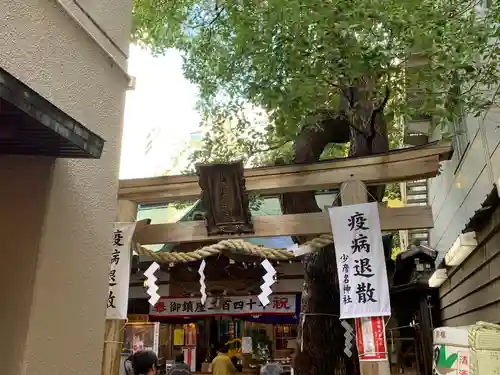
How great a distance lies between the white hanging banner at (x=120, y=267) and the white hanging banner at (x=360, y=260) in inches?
124

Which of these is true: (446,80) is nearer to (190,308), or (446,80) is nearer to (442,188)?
(442,188)

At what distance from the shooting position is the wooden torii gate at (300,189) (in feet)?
21.0

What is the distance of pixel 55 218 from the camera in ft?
10.9

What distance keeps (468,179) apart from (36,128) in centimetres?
702

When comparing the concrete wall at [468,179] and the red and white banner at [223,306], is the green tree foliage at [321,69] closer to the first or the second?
the concrete wall at [468,179]

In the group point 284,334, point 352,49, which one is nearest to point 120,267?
point 352,49

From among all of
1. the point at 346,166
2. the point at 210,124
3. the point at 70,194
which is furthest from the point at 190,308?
the point at 70,194

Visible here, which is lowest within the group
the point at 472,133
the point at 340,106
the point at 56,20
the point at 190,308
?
the point at 190,308

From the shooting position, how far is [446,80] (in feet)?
20.5

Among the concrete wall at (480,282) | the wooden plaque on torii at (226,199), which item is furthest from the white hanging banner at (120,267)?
the concrete wall at (480,282)

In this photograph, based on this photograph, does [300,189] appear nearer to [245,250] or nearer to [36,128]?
[245,250]

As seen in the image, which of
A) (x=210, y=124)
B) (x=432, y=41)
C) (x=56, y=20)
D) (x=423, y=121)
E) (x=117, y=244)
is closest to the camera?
(x=56, y=20)

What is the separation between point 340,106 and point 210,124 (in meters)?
2.70

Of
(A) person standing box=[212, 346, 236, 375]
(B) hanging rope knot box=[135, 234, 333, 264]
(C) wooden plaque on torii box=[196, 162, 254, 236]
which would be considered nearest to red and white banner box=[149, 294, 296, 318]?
(A) person standing box=[212, 346, 236, 375]
